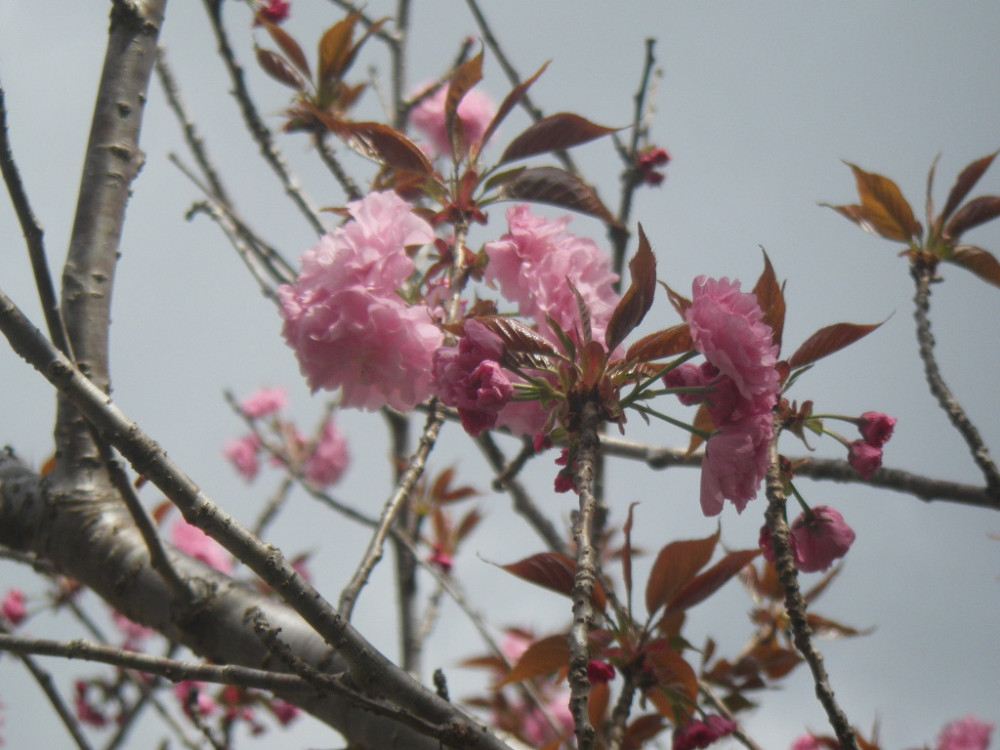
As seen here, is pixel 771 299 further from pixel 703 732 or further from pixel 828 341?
pixel 703 732

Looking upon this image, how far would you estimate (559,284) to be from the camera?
48.0 inches

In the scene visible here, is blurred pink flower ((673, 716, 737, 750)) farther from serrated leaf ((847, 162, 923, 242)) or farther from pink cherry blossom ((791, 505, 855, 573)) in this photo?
serrated leaf ((847, 162, 923, 242))

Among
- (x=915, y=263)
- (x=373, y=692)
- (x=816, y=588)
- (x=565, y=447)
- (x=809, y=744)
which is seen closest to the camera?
(x=373, y=692)

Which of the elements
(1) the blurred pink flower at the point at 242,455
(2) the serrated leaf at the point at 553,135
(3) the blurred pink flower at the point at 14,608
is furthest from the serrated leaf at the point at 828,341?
(1) the blurred pink flower at the point at 242,455

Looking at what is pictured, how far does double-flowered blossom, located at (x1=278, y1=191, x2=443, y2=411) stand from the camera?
1.16 metres

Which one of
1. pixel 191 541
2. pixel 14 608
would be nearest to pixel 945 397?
pixel 191 541

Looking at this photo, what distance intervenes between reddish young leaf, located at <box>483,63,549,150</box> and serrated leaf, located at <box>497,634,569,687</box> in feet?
3.13

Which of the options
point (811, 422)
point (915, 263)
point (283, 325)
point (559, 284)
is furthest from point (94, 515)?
point (915, 263)

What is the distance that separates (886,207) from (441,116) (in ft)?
4.71

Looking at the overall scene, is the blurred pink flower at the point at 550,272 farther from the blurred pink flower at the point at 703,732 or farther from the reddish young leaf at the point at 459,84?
the blurred pink flower at the point at 703,732

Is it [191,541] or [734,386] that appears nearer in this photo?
[734,386]

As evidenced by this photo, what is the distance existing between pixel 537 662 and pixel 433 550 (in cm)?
189

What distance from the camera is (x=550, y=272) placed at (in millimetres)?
1226

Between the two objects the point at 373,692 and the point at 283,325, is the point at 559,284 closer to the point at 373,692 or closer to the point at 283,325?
the point at 283,325
